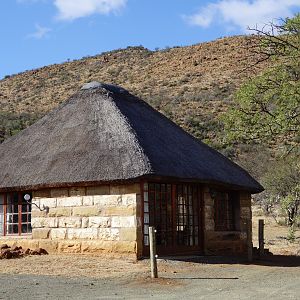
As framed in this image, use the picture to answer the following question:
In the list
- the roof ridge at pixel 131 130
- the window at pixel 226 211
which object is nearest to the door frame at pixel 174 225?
the roof ridge at pixel 131 130

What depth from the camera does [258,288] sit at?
10609 mm

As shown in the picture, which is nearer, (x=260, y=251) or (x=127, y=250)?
(x=127, y=250)

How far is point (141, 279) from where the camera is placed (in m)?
11.9

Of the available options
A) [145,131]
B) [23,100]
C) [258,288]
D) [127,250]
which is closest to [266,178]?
[145,131]

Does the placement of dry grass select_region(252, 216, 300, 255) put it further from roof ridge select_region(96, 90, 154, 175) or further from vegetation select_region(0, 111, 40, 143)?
vegetation select_region(0, 111, 40, 143)

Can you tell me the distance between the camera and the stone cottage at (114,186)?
14.7m

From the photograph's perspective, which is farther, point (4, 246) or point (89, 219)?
point (4, 246)

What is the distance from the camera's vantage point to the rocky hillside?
1805 inches

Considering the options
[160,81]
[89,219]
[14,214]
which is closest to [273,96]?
[89,219]

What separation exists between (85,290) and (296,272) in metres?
5.21

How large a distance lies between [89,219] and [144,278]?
11.5ft

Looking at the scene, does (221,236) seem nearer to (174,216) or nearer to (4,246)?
(174,216)

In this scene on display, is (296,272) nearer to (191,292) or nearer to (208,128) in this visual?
(191,292)

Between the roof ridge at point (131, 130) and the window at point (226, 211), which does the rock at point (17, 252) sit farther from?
the window at point (226, 211)
